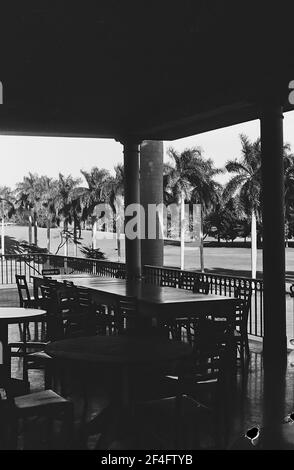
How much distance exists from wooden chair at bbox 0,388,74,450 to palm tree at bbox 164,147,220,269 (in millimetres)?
47537

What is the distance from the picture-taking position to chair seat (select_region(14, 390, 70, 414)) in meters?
4.88

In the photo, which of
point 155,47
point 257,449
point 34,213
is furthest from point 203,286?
point 34,213

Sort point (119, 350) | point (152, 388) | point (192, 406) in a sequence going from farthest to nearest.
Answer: point (152, 388)
point (119, 350)
point (192, 406)

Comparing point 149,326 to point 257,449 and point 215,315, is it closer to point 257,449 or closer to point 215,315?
point 215,315

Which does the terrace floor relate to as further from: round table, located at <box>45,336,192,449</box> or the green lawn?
the green lawn

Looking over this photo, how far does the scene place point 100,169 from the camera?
2530 inches

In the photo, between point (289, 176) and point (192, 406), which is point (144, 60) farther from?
point (289, 176)

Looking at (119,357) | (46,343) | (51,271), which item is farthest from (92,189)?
(119,357)

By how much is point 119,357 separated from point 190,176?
4798cm

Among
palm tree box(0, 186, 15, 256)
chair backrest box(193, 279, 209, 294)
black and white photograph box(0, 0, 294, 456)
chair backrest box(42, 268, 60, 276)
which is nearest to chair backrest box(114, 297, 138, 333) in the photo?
black and white photograph box(0, 0, 294, 456)

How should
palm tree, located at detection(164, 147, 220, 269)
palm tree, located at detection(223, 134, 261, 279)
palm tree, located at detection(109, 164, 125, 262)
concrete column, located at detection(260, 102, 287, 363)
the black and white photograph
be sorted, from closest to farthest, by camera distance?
the black and white photograph < concrete column, located at detection(260, 102, 287, 363) < palm tree, located at detection(223, 134, 261, 279) < palm tree, located at detection(164, 147, 220, 269) < palm tree, located at detection(109, 164, 125, 262)

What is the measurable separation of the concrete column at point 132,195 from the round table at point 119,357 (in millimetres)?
8444

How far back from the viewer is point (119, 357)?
5199 millimetres

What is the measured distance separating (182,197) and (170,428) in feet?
161
